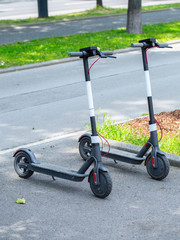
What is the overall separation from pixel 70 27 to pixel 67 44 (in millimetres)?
5160

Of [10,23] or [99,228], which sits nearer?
[99,228]

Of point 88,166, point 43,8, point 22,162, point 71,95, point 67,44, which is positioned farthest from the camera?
point 43,8

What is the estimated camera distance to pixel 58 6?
33.7 meters

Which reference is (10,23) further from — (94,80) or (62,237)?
(62,237)

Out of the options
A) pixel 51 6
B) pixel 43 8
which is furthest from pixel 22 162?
pixel 51 6

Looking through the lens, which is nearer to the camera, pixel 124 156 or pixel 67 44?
pixel 124 156

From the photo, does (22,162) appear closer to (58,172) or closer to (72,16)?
(58,172)

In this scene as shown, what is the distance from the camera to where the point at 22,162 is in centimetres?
645

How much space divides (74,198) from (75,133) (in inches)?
101

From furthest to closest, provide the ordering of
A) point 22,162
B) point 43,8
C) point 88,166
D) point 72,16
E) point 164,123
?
point 72,16, point 43,8, point 164,123, point 22,162, point 88,166

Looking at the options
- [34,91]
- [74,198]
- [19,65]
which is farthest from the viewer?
[19,65]

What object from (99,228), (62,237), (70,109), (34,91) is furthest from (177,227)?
(34,91)

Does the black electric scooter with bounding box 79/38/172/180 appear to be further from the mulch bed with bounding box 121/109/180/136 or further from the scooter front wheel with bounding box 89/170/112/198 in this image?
the mulch bed with bounding box 121/109/180/136

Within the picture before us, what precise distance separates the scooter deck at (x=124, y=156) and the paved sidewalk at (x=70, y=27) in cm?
1293
